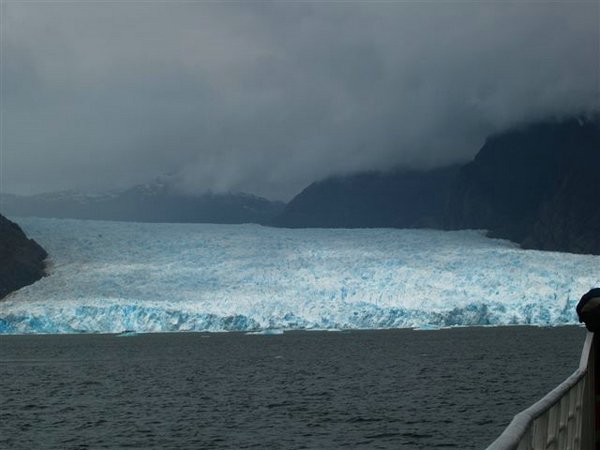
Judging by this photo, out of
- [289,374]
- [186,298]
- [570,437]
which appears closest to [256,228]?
[186,298]

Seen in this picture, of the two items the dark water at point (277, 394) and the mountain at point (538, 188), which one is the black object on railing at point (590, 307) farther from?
the mountain at point (538, 188)

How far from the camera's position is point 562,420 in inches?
230

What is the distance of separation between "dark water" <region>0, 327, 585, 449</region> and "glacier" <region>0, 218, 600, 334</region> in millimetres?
2247

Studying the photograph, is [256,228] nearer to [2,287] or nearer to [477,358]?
[2,287]

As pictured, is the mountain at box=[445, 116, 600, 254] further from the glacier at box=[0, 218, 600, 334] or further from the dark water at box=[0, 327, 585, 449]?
the dark water at box=[0, 327, 585, 449]

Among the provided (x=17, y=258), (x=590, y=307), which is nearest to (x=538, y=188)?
(x=17, y=258)

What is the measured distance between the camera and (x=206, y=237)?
8194 centimetres

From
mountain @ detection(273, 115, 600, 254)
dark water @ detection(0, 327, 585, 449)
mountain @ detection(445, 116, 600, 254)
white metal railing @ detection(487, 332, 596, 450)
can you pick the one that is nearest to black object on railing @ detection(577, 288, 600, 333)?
white metal railing @ detection(487, 332, 596, 450)

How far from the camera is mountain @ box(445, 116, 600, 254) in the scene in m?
150

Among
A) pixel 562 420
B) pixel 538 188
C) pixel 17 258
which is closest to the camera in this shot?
pixel 562 420

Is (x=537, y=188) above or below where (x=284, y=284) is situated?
above

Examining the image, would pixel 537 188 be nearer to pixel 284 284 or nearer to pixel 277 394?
pixel 284 284

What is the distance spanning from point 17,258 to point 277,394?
56.0 meters

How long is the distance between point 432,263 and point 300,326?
1173cm
